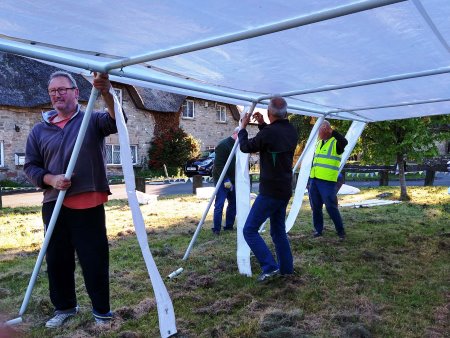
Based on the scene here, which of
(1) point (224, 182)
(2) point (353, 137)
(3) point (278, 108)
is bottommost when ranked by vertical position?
(1) point (224, 182)

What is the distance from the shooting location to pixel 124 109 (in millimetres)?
24922

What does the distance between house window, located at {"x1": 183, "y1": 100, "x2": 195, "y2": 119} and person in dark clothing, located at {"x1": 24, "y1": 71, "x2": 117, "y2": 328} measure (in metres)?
26.1

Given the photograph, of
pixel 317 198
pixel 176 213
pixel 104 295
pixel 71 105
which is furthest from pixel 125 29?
pixel 176 213

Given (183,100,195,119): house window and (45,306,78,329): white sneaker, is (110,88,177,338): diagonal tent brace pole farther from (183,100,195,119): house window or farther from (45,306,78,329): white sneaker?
(183,100,195,119): house window

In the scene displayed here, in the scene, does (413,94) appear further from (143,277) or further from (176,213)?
(176,213)

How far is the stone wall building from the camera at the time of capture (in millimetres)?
20688

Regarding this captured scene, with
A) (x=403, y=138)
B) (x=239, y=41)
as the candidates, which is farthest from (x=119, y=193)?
(x=239, y=41)

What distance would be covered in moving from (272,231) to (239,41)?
2111 mm

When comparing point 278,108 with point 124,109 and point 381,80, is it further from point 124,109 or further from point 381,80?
point 124,109

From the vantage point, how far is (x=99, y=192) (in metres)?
3.39

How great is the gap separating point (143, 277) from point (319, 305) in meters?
2.01

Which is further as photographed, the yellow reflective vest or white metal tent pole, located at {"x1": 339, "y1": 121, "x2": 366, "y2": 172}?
white metal tent pole, located at {"x1": 339, "y1": 121, "x2": 366, "y2": 172}

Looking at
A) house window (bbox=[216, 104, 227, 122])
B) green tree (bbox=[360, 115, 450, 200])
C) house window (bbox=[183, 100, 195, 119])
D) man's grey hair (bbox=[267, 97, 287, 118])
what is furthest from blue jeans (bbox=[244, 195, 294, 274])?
house window (bbox=[216, 104, 227, 122])

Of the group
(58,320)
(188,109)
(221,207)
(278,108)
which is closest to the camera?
(58,320)
